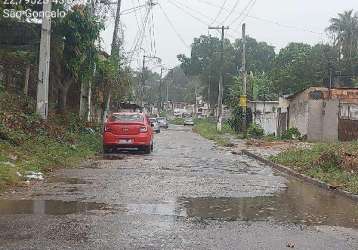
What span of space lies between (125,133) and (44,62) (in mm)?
3913

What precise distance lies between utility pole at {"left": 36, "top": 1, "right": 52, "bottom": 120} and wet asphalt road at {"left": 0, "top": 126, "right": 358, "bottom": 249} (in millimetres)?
6304

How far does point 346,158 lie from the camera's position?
14219 millimetres

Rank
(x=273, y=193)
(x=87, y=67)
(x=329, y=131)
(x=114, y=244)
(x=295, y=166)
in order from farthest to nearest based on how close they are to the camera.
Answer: (x=329, y=131) < (x=87, y=67) < (x=295, y=166) < (x=273, y=193) < (x=114, y=244)

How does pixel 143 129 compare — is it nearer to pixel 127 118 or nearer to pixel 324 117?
pixel 127 118

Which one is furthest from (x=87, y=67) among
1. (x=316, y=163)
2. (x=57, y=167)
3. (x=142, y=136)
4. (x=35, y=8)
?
(x=316, y=163)

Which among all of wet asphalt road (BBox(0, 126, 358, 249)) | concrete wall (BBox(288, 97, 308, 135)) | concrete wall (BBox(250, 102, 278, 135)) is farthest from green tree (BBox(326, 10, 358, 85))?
A: wet asphalt road (BBox(0, 126, 358, 249))

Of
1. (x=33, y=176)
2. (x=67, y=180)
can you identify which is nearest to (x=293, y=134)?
(x=67, y=180)

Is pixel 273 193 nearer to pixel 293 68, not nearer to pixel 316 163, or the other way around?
pixel 316 163

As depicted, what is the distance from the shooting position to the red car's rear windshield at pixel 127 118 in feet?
67.9

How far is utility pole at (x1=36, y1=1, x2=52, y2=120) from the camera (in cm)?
1892

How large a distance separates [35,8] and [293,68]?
139 feet

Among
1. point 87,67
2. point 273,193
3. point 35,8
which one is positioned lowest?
point 273,193

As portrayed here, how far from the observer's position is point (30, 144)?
620 inches

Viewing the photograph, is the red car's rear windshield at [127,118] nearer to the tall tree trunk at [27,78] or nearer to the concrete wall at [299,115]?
the tall tree trunk at [27,78]
